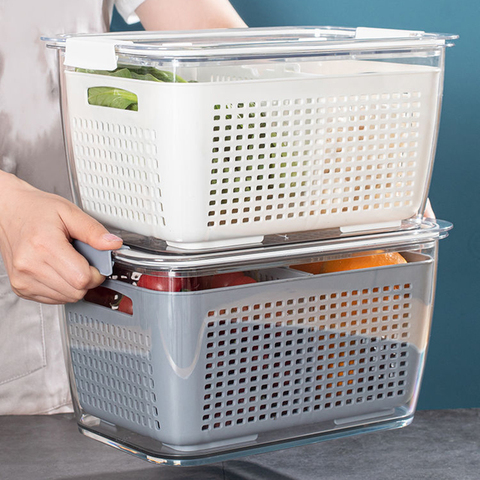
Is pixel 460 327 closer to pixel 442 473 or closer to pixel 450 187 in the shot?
pixel 450 187

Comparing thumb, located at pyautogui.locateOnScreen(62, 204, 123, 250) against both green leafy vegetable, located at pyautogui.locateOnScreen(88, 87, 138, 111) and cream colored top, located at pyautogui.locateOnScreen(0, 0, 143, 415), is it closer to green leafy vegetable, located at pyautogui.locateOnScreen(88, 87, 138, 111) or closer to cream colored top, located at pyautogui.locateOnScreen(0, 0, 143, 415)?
green leafy vegetable, located at pyautogui.locateOnScreen(88, 87, 138, 111)

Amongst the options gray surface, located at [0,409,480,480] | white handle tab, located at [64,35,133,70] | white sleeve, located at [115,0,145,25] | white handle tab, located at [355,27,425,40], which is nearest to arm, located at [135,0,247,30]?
white sleeve, located at [115,0,145,25]

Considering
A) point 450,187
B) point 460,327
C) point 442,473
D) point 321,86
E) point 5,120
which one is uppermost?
point 321,86

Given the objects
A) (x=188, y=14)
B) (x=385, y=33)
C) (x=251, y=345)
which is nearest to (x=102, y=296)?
(x=251, y=345)

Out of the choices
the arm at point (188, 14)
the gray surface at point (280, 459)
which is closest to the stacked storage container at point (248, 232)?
the gray surface at point (280, 459)

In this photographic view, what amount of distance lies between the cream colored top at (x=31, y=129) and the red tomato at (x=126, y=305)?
0.46 meters

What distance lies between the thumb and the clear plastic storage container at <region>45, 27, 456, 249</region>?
3 centimetres

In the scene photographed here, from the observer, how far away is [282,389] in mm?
712

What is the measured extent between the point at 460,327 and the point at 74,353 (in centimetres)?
122

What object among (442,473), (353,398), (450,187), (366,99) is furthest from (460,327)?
(366,99)

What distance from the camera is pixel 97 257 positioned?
0.67 meters

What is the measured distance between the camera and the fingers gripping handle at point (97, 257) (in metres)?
0.66

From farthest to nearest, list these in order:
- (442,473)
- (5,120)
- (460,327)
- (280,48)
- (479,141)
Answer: (460,327) → (479,141) → (5,120) → (442,473) → (280,48)

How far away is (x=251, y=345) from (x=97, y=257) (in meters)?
0.15
